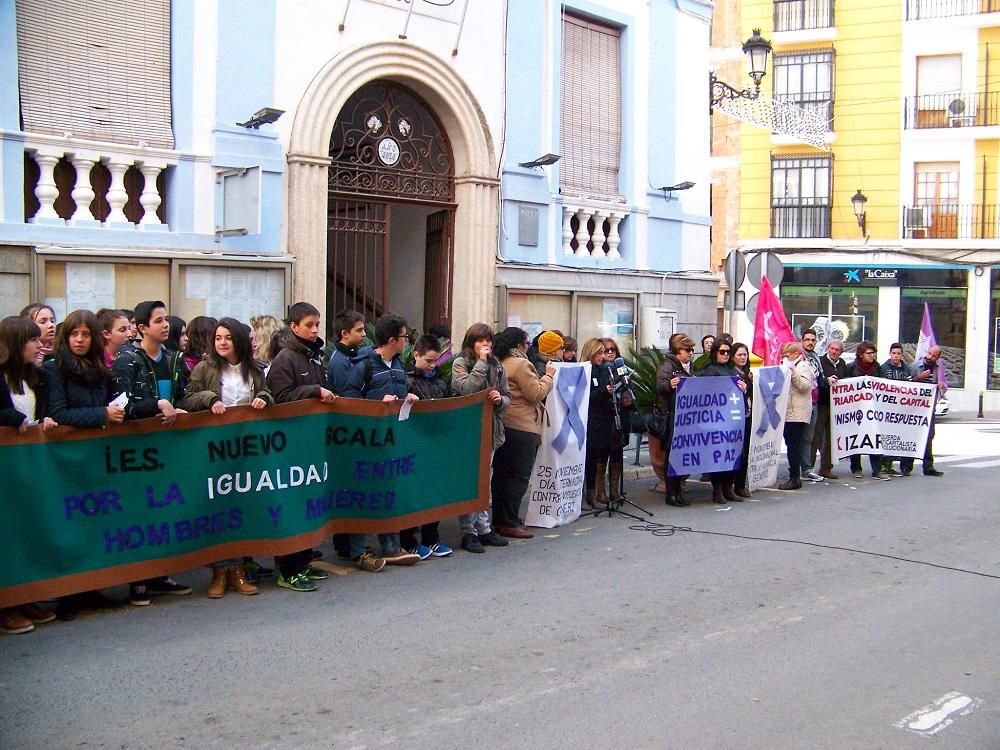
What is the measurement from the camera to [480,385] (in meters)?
8.64

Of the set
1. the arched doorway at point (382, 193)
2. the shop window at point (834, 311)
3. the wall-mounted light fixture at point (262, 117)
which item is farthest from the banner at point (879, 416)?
the shop window at point (834, 311)

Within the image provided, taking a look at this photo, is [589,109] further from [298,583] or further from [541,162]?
[298,583]

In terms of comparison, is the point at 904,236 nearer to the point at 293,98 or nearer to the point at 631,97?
the point at 631,97

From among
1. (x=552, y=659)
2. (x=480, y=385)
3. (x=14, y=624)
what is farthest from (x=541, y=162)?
(x=14, y=624)

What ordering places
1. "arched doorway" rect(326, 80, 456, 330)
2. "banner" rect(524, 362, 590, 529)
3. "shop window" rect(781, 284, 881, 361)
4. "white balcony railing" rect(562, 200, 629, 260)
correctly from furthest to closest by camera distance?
"shop window" rect(781, 284, 881, 361), "white balcony railing" rect(562, 200, 629, 260), "arched doorway" rect(326, 80, 456, 330), "banner" rect(524, 362, 590, 529)

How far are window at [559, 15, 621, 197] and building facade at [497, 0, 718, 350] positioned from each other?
2 centimetres

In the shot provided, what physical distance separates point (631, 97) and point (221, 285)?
24.7 ft

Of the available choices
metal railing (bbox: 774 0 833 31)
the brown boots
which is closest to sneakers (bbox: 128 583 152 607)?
the brown boots

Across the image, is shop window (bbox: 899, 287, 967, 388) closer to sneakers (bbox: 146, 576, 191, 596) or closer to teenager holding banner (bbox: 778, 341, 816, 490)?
teenager holding banner (bbox: 778, 341, 816, 490)

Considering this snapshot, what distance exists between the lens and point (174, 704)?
199 inches

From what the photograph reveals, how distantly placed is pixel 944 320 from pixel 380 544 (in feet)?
85.8

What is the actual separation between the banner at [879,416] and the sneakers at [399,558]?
7.03 metres

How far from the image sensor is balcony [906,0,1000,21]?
98.3 ft

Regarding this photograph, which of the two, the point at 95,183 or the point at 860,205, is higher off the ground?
the point at 860,205
